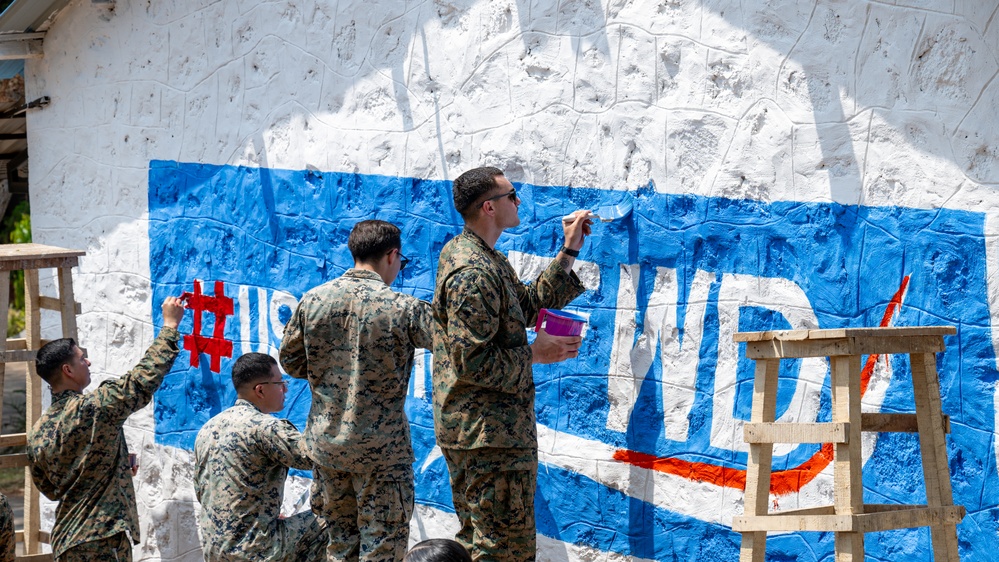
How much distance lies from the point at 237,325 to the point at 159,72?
1.40 m

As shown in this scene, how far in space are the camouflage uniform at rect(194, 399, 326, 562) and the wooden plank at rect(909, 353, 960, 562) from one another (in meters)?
2.17

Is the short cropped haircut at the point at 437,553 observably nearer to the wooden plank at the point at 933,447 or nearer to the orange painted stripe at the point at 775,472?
the wooden plank at the point at 933,447

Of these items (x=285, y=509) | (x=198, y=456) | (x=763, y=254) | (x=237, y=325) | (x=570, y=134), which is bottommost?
(x=285, y=509)

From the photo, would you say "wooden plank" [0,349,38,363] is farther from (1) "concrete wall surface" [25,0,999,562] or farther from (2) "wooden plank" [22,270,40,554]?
(1) "concrete wall surface" [25,0,999,562]

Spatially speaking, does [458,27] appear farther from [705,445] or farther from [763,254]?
[705,445]

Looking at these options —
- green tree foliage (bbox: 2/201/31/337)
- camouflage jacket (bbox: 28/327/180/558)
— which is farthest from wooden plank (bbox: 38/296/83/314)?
green tree foliage (bbox: 2/201/31/337)

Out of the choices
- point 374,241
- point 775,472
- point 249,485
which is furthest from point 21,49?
point 775,472

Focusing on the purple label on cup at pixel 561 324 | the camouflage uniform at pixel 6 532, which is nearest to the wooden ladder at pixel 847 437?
the purple label on cup at pixel 561 324

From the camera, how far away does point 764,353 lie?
9.37 feet

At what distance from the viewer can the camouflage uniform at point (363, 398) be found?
3.67m

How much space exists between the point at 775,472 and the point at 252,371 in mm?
1956

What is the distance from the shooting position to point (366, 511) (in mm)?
3732

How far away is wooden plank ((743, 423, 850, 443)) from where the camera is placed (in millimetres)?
2695

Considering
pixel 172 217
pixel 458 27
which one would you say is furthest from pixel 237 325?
pixel 458 27
